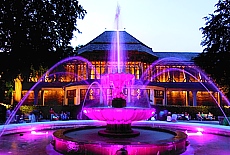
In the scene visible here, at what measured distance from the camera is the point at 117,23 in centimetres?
1421

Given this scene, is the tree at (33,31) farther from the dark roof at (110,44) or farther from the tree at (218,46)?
the dark roof at (110,44)

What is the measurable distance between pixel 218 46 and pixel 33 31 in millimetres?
18132

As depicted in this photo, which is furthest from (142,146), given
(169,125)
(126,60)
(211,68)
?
(126,60)

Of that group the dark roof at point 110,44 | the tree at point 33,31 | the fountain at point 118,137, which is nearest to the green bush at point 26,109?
the tree at point 33,31

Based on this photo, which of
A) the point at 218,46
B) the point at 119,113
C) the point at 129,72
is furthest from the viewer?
the point at 129,72

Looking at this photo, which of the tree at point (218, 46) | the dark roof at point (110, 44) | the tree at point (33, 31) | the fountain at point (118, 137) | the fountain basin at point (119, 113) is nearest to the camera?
the fountain at point (118, 137)

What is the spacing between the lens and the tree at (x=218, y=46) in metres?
23.9

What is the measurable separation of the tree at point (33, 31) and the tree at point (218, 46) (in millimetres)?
14207

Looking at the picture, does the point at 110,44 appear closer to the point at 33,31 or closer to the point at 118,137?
the point at 33,31

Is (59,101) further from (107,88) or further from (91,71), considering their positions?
(107,88)

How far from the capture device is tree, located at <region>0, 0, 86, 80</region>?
17594 mm

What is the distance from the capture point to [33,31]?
18453 millimetres

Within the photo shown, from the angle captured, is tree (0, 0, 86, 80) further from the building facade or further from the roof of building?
the roof of building

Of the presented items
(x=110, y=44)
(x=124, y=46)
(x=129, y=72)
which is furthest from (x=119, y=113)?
(x=110, y=44)
